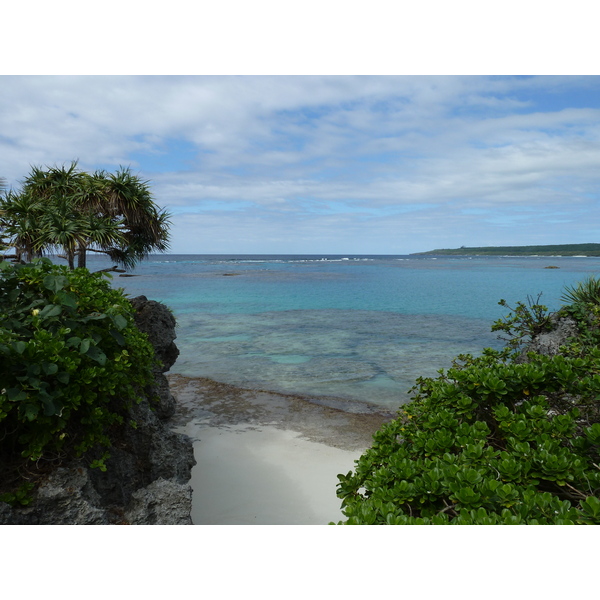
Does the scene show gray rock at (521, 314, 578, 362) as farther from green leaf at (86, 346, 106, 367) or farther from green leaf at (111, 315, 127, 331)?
green leaf at (86, 346, 106, 367)

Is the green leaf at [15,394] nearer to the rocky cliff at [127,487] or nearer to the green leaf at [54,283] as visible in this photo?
the rocky cliff at [127,487]

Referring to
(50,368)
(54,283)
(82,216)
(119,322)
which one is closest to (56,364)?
(50,368)

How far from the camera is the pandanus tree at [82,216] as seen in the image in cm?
775

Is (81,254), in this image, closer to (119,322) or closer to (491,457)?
(119,322)

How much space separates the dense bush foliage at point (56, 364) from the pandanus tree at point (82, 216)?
15.0ft

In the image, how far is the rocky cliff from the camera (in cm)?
294

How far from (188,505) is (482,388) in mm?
2832

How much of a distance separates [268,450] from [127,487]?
136 inches

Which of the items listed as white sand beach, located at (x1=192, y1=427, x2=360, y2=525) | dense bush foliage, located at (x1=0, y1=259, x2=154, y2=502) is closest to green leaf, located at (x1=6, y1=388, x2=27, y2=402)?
dense bush foliage, located at (x1=0, y1=259, x2=154, y2=502)

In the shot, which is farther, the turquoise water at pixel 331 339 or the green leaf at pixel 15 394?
the turquoise water at pixel 331 339

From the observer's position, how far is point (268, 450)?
693cm

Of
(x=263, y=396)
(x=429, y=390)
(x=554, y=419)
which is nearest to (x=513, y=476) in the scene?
(x=554, y=419)

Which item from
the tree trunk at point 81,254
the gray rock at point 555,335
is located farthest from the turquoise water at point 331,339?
the tree trunk at point 81,254

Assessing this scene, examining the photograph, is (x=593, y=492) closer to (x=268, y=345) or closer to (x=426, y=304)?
(x=268, y=345)
